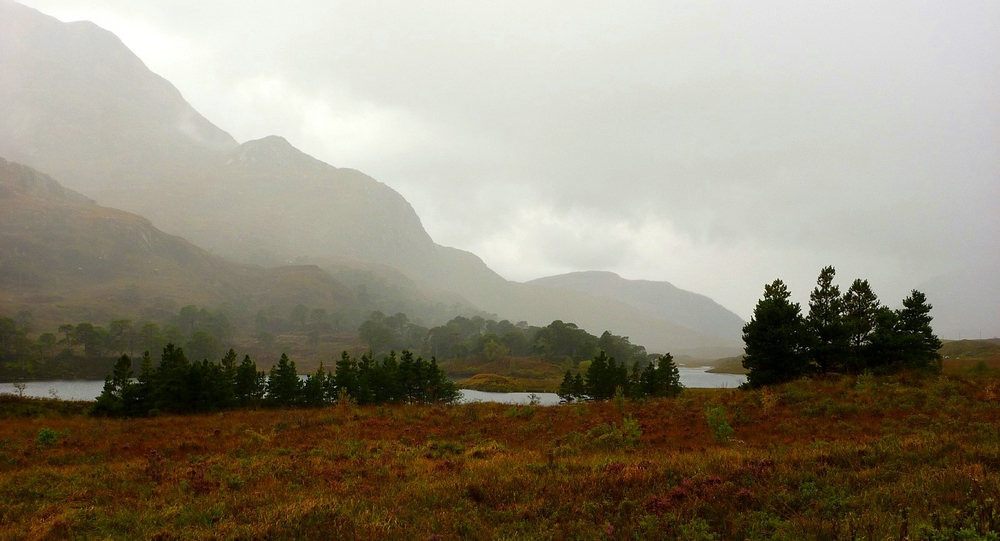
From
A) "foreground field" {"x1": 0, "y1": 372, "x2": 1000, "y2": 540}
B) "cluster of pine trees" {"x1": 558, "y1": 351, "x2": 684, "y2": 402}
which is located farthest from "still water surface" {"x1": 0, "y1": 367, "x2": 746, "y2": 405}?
"foreground field" {"x1": 0, "y1": 372, "x2": 1000, "y2": 540}

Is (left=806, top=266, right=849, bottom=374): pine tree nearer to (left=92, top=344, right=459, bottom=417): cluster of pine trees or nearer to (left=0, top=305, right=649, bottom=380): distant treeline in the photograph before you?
(left=92, top=344, right=459, bottom=417): cluster of pine trees

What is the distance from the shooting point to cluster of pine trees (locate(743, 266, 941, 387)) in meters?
30.1

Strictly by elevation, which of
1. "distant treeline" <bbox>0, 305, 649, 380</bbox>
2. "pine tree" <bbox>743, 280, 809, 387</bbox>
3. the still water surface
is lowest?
the still water surface

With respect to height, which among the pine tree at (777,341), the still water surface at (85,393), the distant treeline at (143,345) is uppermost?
the pine tree at (777,341)

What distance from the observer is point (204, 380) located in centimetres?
3462

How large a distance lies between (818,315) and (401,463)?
3117 cm

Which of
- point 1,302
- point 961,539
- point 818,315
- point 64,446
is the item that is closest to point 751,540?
point 961,539

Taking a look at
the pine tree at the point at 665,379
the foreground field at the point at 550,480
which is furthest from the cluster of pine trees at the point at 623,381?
the foreground field at the point at 550,480

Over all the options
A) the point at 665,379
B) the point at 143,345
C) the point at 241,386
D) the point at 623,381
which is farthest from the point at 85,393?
the point at 665,379

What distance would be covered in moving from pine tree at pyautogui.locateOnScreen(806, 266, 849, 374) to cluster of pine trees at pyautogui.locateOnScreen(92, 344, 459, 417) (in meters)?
32.3

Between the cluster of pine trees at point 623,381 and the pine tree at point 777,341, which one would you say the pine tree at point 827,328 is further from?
the cluster of pine trees at point 623,381

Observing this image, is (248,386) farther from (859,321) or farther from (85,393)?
(85,393)

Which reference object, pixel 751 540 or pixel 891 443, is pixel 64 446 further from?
pixel 891 443

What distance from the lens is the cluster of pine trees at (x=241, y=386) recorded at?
1275 inches
